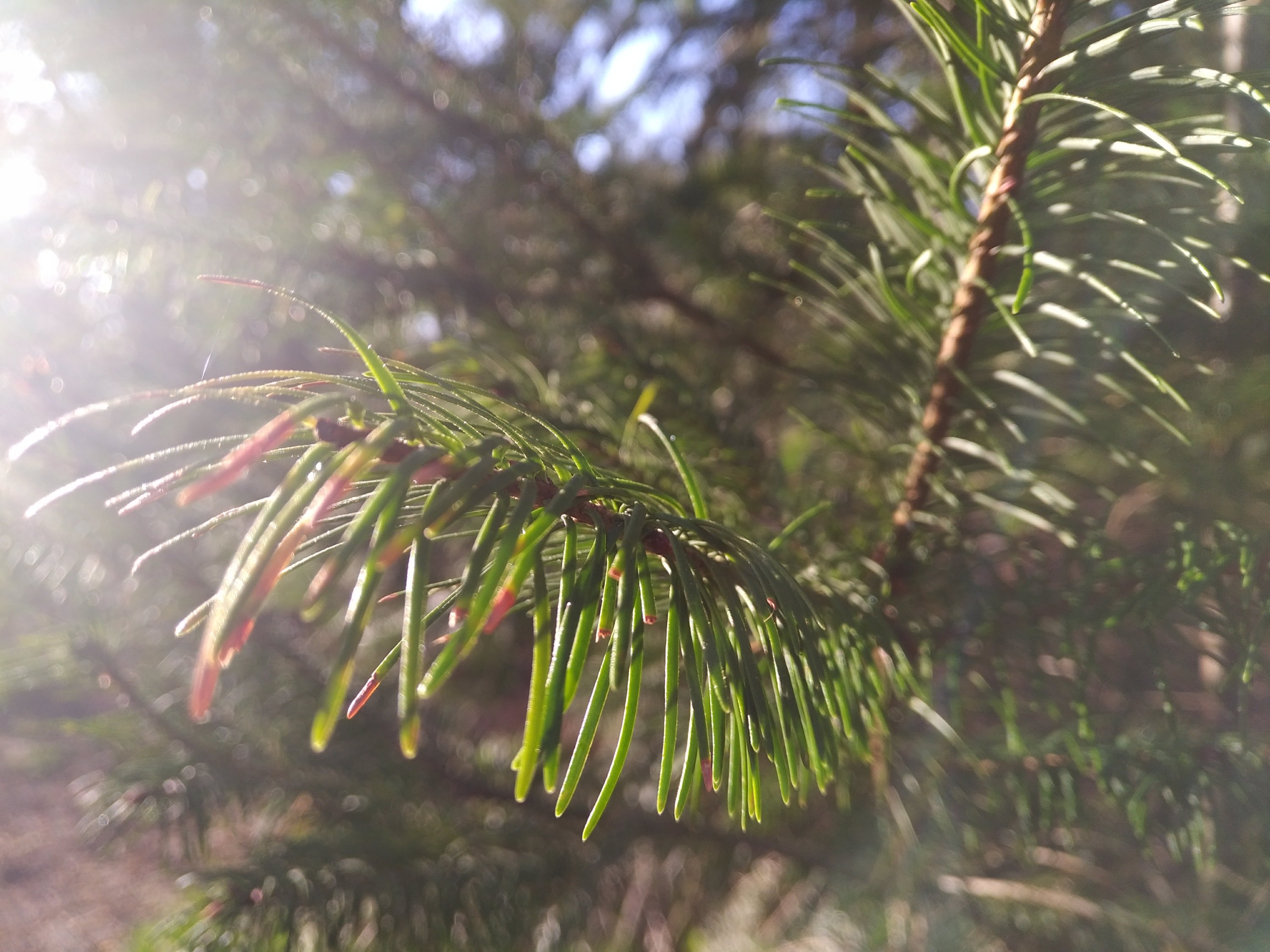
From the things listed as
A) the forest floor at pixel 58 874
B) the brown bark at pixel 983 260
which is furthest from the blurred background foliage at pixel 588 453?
the forest floor at pixel 58 874

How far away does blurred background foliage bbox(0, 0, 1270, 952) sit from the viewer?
353 mm

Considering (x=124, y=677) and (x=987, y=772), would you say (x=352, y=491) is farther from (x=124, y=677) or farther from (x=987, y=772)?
(x=124, y=677)

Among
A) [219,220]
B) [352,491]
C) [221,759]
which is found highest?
[219,220]

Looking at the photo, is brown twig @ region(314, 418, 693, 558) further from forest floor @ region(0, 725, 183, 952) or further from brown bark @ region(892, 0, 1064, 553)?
forest floor @ region(0, 725, 183, 952)

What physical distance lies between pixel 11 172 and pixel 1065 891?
3.25 ft

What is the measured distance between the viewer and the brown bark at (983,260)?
0.23 metres

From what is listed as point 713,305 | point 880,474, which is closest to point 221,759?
point 880,474

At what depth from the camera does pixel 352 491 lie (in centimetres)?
23

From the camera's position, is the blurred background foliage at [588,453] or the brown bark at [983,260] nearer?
the brown bark at [983,260]

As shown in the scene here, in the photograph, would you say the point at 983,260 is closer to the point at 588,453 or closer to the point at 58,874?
the point at 588,453

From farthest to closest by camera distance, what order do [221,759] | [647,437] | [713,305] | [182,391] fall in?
[713,305] → [221,759] → [647,437] → [182,391]

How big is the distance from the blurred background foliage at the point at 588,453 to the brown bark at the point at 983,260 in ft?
0.11

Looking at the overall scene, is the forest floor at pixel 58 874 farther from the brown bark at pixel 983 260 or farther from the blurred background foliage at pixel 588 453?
the brown bark at pixel 983 260

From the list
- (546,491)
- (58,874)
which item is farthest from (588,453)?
(58,874)
